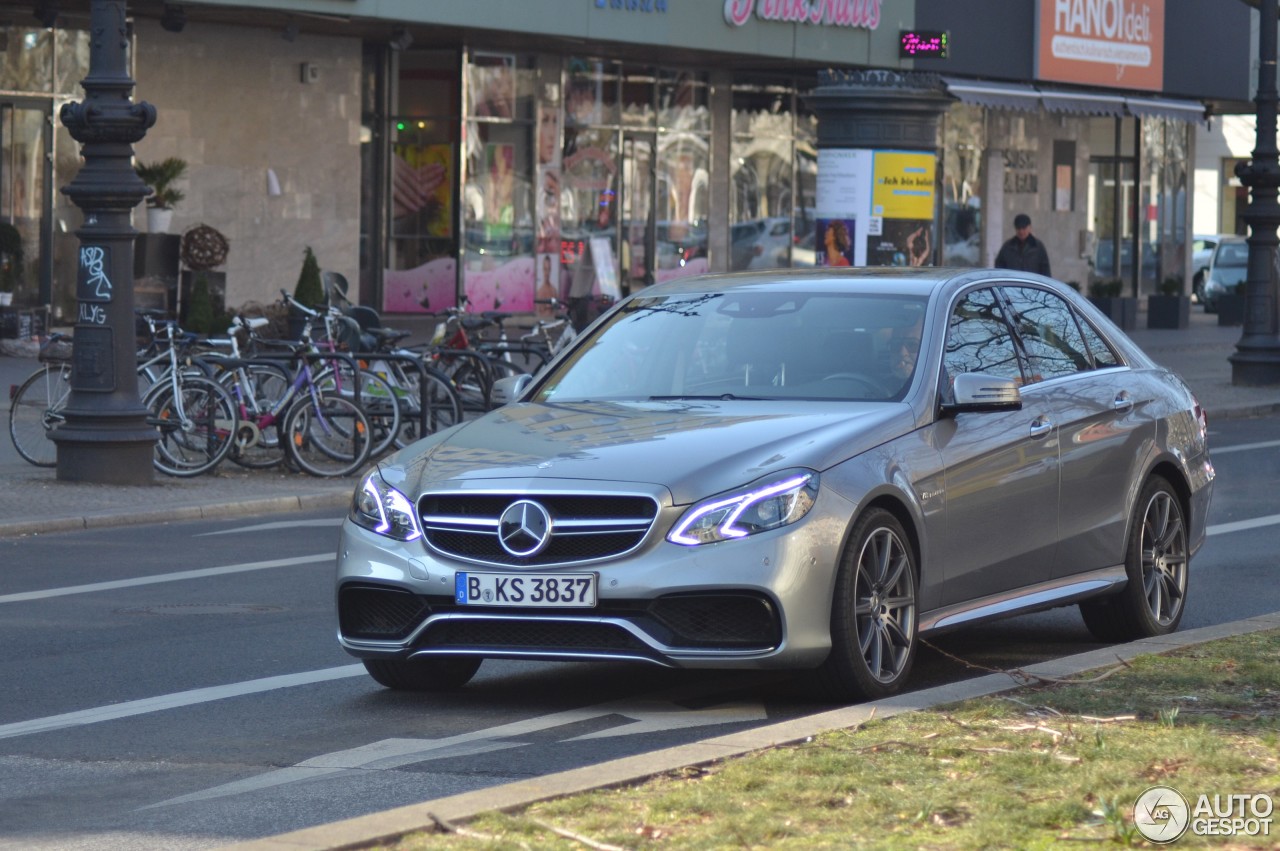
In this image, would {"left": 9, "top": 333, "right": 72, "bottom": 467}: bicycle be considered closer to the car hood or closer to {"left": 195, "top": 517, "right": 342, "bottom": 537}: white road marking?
{"left": 195, "top": 517, "right": 342, "bottom": 537}: white road marking

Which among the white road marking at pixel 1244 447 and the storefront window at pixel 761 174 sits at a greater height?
the storefront window at pixel 761 174

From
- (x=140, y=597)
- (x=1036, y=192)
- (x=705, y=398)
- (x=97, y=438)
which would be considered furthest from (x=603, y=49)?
(x=705, y=398)

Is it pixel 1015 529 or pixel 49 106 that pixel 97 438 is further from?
pixel 49 106

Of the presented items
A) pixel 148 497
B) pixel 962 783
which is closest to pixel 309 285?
pixel 148 497

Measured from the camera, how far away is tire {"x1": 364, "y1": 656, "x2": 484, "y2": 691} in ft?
26.6

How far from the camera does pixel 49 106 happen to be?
27.2m

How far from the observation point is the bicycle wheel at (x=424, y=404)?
17156 mm

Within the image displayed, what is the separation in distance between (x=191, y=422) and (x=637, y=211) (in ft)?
65.7

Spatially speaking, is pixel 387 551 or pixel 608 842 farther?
pixel 387 551

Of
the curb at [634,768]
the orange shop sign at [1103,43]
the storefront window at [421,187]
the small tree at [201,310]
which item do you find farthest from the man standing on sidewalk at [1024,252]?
the curb at [634,768]

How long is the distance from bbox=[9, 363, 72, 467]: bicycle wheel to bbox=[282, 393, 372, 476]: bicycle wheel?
64.7 inches

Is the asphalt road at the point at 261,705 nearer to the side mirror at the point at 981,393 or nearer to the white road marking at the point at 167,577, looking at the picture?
the white road marking at the point at 167,577

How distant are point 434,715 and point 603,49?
26164 mm

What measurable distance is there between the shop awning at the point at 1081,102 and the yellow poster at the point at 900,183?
15.5m
